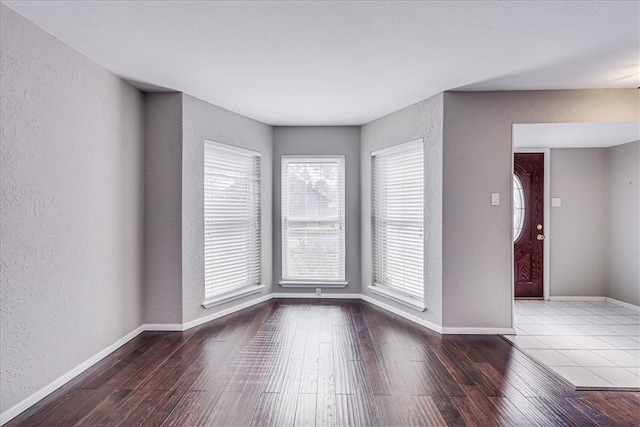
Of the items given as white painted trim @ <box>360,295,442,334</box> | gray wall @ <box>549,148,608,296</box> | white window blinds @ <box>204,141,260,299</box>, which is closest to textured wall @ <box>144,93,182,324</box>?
white window blinds @ <box>204,141,260,299</box>

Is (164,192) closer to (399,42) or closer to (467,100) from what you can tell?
(399,42)

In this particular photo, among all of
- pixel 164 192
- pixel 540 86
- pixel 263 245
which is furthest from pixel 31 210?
pixel 540 86

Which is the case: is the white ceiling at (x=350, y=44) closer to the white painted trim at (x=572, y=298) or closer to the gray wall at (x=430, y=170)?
the gray wall at (x=430, y=170)

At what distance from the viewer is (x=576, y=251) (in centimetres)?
457

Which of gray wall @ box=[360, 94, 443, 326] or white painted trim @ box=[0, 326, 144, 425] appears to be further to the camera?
gray wall @ box=[360, 94, 443, 326]

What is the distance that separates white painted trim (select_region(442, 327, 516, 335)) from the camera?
3.28m

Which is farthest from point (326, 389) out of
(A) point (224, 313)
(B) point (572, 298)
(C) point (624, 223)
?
(C) point (624, 223)

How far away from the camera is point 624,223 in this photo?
14.0ft

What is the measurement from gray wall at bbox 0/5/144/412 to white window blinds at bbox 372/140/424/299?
2914 millimetres

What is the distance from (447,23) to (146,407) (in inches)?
125

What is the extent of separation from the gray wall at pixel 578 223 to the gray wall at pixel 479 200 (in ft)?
5.73

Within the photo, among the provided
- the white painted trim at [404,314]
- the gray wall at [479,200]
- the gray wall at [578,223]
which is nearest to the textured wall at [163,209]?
the white painted trim at [404,314]

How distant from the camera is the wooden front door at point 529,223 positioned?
4641 mm

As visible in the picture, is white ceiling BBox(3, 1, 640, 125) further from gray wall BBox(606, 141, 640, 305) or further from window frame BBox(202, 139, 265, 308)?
gray wall BBox(606, 141, 640, 305)
